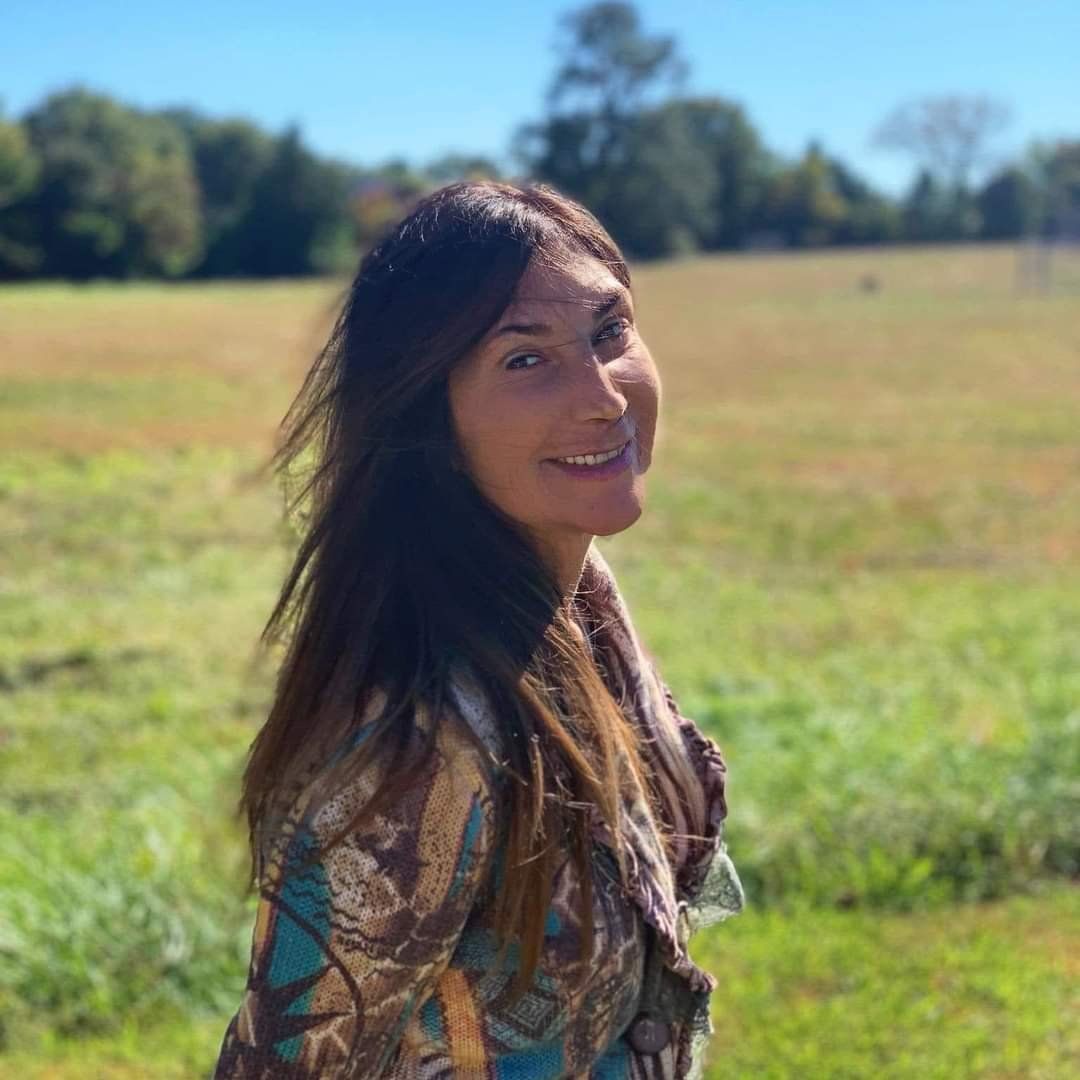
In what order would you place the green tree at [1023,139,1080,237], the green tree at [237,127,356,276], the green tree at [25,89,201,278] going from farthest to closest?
the green tree at [1023,139,1080,237], the green tree at [237,127,356,276], the green tree at [25,89,201,278]

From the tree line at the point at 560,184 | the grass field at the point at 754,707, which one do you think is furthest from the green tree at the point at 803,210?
the grass field at the point at 754,707

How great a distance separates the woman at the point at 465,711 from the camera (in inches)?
47.9

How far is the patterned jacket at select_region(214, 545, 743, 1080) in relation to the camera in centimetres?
121

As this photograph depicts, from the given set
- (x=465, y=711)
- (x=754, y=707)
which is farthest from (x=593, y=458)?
(x=754, y=707)

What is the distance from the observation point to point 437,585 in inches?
53.2

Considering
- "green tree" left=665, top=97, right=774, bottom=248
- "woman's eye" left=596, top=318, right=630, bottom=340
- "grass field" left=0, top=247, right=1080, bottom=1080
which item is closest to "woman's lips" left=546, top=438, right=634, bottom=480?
"woman's eye" left=596, top=318, right=630, bottom=340

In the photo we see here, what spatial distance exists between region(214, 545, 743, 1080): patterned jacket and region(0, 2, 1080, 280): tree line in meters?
53.8

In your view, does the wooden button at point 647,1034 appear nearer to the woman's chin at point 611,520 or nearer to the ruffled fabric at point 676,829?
the ruffled fabric at point 676,829

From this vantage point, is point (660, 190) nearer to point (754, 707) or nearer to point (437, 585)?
point (754, 707)

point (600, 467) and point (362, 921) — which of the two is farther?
point (600, 467)

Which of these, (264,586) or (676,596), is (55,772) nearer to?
(264,586)

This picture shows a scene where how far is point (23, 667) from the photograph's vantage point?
715 cm

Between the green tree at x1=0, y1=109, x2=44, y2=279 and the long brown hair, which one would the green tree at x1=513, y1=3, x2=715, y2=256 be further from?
the long brown hair

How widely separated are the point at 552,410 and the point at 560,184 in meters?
60.1
